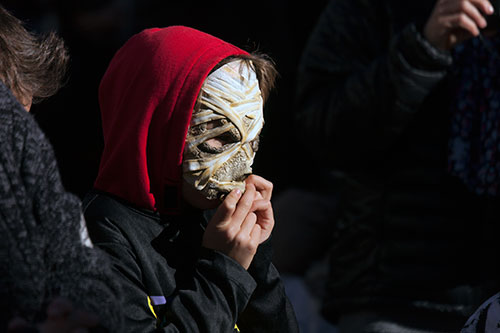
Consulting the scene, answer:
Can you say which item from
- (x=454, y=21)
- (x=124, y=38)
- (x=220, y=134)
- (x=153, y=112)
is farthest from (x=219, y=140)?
(x=124, y=38)

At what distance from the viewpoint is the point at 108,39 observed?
18.0 feet

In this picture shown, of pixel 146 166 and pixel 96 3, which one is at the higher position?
pixel 146 166

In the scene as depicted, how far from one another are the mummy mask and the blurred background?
3099mm

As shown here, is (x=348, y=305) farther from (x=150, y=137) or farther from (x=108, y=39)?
(x=108, y=39)

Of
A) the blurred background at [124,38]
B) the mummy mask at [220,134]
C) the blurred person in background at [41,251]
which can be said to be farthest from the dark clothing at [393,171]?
the blurred background at [124,38]

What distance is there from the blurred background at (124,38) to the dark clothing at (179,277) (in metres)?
3.02

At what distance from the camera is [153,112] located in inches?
72.6

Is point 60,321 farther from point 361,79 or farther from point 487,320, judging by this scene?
point 361,79

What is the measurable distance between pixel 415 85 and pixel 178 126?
4.12 feet

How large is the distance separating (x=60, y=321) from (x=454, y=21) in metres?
1.89

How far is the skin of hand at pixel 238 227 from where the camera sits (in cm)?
176

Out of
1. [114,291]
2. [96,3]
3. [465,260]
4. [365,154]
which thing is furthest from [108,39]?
[114,291]

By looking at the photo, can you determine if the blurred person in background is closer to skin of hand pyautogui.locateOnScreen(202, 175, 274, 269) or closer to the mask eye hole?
skin of hand pyautogui.locateOnScreen(202, 175, 274, 269)

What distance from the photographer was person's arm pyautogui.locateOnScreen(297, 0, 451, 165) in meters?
2.74
